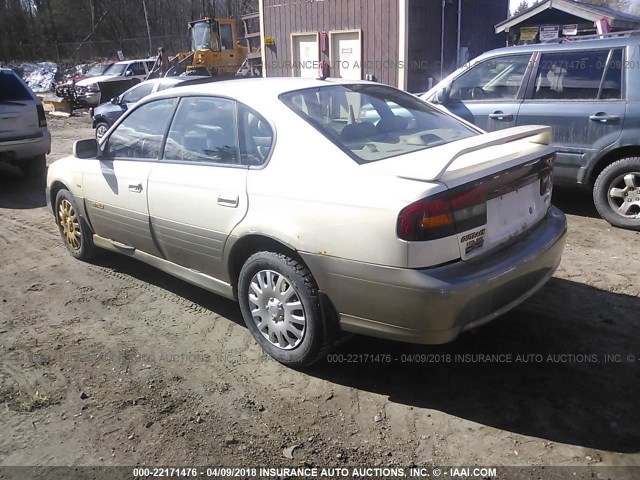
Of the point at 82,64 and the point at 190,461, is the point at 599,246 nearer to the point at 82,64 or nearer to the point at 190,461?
the point at 190,461

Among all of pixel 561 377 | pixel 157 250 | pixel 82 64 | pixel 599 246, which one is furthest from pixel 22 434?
pixel 82 64

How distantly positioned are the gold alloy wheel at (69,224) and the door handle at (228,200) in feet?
7.51

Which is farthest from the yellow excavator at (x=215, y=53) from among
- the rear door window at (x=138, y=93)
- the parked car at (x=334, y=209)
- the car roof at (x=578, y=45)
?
the parked car at (x=334, y=209)

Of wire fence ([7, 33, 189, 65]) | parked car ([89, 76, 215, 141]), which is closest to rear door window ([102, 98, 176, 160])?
parked car ([89, 76, 215, 141])

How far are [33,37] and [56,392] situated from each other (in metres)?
50.0

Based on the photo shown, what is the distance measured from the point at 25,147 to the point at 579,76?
7882 millimetres

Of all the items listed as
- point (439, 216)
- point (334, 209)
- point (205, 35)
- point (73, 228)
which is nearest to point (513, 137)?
point (439, 216)

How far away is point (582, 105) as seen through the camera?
5.91 meters

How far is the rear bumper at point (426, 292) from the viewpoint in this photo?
8.92ft

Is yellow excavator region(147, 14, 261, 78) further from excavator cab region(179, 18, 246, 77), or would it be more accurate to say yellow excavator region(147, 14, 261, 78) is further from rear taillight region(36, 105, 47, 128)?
rear taillight region(36, 105, 47, 128)

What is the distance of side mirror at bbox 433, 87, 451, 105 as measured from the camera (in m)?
6.88

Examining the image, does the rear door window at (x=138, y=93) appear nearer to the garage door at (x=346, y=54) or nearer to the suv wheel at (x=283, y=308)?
the garage door at (x=346, y=54)

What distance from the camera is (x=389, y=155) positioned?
3.18 meters

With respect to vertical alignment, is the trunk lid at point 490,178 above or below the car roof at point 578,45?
below
